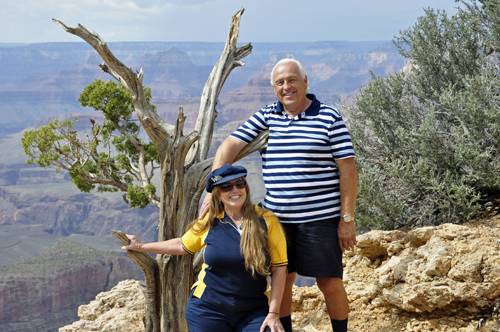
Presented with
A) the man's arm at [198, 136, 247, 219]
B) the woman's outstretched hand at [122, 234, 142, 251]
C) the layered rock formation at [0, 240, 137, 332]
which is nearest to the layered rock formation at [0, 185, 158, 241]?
the layered rock formation at [0, 240, 137, 332]

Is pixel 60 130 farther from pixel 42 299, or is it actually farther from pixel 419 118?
pixel 42 299

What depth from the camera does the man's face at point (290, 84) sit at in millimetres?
2461

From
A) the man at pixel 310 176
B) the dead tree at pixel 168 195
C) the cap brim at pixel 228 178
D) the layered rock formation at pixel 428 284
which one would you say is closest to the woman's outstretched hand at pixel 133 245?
the dead tree at pixel 168 195

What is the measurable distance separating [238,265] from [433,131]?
10.7 feet

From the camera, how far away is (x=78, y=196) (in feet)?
415

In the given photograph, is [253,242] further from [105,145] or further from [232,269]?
[105,145]

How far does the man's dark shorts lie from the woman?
19 centimetres

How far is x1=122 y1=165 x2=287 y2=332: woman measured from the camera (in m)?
2.28

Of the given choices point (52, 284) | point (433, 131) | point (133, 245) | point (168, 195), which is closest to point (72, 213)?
point (52, 284)

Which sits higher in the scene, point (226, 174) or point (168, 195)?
point (226, 174)

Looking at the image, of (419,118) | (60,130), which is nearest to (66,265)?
(60,130)

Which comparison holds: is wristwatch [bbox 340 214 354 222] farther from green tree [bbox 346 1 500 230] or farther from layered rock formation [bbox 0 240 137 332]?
layered rock formation [bbox 0 240 137 332]

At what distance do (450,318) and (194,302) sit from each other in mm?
2043

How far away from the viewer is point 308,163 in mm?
2418
